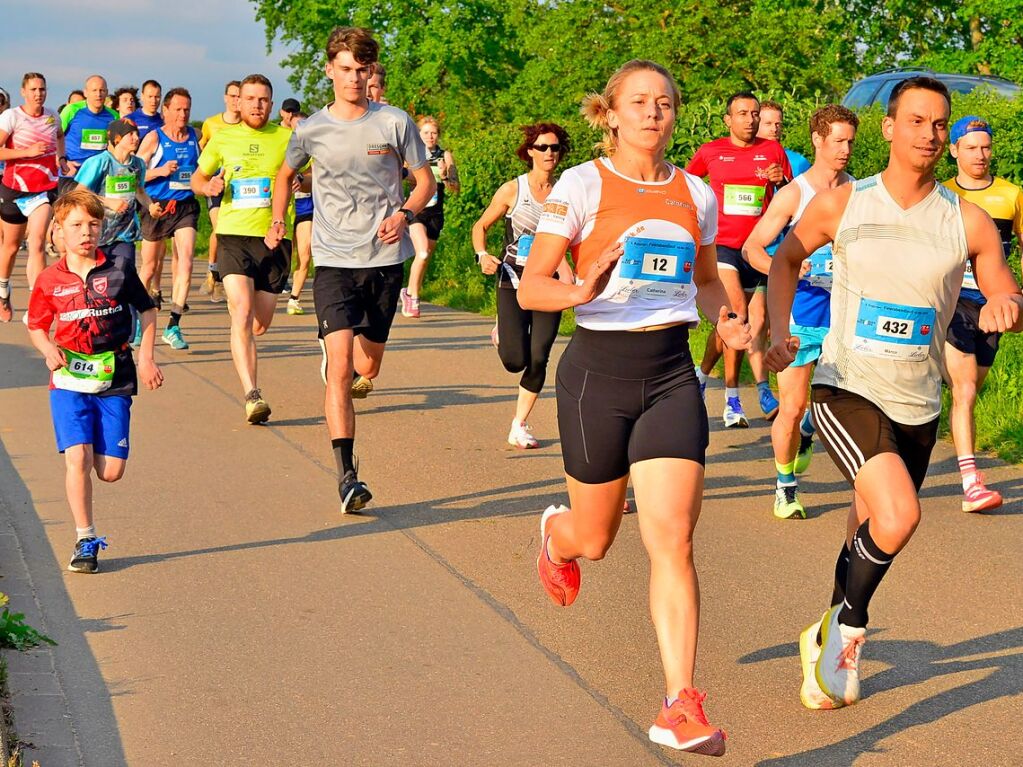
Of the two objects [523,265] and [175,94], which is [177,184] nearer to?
[175,94]

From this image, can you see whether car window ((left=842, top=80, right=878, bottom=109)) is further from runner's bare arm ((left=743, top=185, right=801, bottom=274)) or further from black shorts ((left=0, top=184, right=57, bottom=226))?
runner's bare arm ((left=743, top=185, right=801, bottom=274))

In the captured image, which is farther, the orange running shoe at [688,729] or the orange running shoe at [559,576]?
the orange running shoe at [559,576]

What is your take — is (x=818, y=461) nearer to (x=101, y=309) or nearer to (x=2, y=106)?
(x=101, y=309)

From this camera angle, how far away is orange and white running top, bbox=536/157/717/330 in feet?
17.1

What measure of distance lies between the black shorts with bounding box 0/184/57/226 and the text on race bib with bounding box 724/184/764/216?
7.34 metres

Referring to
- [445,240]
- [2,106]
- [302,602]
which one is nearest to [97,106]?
[2,106]

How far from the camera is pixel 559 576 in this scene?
235 inches

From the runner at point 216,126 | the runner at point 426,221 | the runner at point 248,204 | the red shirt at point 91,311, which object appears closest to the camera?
the red shirt at point 91,311

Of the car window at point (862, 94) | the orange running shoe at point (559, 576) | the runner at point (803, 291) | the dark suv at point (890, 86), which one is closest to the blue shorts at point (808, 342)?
the runner at point (803, 291)

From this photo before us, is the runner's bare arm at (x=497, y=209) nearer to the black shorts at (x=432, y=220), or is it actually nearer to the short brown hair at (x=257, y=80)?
the short brown hair at (x=257, y=80)

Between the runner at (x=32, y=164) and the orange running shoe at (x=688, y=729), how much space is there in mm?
11694

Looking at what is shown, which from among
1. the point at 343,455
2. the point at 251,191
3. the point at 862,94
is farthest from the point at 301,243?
the point at 343,455

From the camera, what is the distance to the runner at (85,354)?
7207mm

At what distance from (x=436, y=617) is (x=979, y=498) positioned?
344 cm
